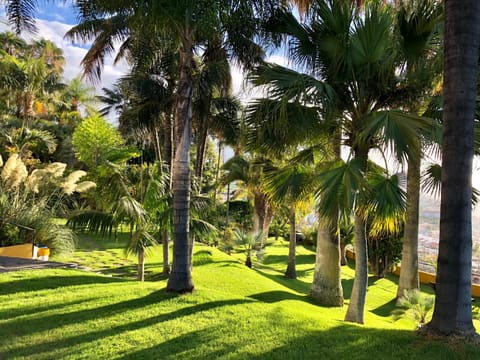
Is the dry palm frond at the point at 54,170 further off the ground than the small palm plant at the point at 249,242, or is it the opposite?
the dry palm frond at the point at 54,170

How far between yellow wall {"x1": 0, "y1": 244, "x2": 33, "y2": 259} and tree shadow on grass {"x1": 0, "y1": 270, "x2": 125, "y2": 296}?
9.30ft

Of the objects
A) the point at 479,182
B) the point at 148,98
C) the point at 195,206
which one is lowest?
the point at 195,206

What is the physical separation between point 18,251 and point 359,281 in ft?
27.3

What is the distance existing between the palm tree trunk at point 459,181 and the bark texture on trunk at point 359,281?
8.68 feet

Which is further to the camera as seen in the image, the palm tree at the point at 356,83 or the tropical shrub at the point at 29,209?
the tropical shrub at the point at 29,209

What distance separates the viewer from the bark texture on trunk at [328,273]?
965 cm

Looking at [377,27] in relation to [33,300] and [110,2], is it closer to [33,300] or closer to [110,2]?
[110,2]

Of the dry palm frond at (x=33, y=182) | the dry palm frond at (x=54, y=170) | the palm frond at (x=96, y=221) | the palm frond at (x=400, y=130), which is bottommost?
the palm frond at (x=96, y=221)

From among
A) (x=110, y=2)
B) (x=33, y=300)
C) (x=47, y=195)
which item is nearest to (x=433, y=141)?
(x=110, y=2)

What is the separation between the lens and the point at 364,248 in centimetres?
720

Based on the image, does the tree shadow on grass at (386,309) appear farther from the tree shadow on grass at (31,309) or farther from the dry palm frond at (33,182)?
the dry palm frond at (33,182)

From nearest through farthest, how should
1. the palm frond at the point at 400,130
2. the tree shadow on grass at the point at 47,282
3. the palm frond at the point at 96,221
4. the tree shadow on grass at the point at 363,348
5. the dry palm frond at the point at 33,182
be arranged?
the tree shadow on grass at the point at 363,348 → the palm frond at the point at 400,130 → the tree shadow on grass at the point at 47,282 → the palm frond at the point at 96,221 → the dry palm frond at the point at 33,182

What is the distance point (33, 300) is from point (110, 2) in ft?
16.2

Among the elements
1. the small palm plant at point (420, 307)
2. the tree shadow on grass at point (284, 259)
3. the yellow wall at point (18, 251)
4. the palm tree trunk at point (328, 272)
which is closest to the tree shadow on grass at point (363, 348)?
the small palm plant at point (420, 307)
